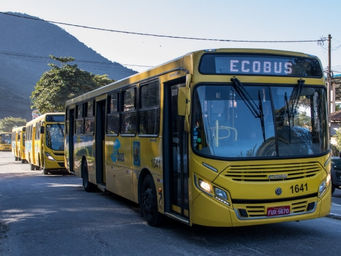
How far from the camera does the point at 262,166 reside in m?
6.82

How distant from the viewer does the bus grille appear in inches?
266

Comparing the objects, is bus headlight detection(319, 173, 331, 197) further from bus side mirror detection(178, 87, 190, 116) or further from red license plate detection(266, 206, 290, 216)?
bus side mirror detection(178, 87, 190, 116)

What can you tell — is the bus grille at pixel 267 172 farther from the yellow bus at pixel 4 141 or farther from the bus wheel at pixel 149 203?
the yellow bus at pixel 4 141

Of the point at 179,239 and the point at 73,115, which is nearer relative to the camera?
the point at 179,239

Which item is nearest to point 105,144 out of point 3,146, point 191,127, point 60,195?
point 60,195

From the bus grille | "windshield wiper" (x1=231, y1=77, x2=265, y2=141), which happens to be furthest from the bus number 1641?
"windshield wiper" (x1=231, y1=77, x2=265, y2=141)

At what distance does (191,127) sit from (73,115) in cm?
1043

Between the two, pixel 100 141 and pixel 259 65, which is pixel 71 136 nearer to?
pixel 100 141

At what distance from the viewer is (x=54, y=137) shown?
74.8 feet

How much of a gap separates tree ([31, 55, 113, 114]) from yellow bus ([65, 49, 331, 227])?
36.6 metres

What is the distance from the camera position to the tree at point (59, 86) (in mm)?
43531

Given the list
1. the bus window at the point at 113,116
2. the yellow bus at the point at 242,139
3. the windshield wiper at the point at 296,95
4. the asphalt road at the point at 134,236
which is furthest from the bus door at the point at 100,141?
the windshield wiper at the point at 296,95

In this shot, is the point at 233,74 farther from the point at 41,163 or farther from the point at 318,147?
the point at 41,163

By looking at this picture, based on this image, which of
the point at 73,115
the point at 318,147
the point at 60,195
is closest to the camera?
the point at 318,147
